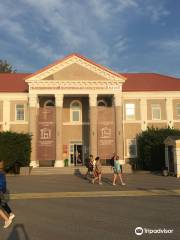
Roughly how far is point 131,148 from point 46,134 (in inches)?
376

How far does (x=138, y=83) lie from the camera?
40406mm

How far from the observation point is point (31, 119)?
3478cm

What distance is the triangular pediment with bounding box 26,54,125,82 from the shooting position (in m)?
35.4

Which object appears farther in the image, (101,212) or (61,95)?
(61,95)

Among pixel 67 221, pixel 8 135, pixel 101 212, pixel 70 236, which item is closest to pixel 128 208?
pixel 101 212

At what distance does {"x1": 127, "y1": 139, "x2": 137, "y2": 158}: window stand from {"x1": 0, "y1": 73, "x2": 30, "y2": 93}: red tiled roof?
12878mm

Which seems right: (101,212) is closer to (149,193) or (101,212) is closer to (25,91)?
(149,193)

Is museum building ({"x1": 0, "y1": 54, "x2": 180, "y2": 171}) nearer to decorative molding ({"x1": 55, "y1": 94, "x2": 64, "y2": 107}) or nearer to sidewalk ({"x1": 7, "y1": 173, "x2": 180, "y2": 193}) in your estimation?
decorative molding ({"x1": 55, "y1": 94, "x2": 64, "y2": 107})

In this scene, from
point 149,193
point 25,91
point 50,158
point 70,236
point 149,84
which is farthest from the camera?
point 149,84

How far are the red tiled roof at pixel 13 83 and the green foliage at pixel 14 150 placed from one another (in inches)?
299

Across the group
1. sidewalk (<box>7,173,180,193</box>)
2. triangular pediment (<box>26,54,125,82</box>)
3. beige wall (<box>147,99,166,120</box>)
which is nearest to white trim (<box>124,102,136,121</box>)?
beige wall (<box>147,99,166,120</box>)

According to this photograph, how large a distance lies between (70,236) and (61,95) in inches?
1096

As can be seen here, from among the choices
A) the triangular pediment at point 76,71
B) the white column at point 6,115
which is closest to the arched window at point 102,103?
the triangular pediment at point 76,71

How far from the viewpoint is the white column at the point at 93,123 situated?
34.9m
